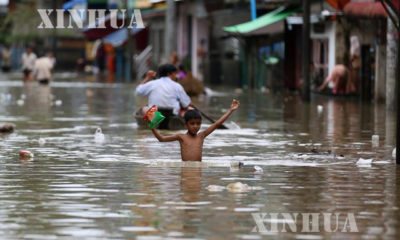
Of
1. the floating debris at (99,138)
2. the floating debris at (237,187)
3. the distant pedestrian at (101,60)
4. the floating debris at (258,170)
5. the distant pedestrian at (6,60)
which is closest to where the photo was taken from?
the floating debris at (237,187)

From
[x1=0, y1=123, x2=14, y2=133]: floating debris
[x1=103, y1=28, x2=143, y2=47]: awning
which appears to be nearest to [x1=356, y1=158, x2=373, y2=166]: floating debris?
[x1=0, y1=123, x2=14, y2=133]: floating debris

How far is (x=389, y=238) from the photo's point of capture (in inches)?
377

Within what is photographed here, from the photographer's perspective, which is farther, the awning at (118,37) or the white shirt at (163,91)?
the awning at (118,37)

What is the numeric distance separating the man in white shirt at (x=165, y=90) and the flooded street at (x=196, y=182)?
0.75 m

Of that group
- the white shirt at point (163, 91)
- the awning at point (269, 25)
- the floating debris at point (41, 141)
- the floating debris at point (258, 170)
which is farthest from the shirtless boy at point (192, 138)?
the awning at point (269, 25)

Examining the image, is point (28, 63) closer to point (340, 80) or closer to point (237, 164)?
point (340, 80)

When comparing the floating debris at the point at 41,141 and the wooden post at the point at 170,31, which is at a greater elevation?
the wooden post at the point at 170,31

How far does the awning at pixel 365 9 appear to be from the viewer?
3297cm

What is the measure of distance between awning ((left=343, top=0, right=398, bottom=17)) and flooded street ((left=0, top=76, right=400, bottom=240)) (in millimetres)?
7857

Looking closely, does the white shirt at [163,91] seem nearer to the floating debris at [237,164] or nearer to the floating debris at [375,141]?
the floating debris at [375,141]

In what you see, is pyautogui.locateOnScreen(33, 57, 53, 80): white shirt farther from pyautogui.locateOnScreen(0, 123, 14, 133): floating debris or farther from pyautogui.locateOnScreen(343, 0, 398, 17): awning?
pyautogui.locateOnScreen(0, 123, 14, 133): floating debris

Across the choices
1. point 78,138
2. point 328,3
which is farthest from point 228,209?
point 328,3

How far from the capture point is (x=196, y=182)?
13508mm

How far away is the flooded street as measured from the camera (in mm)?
10141
